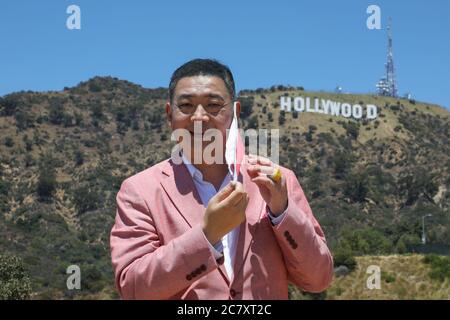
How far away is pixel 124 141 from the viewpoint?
65062 millimetres

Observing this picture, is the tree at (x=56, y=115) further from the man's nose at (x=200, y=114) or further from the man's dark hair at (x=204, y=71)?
the man's nose at (x=200, y=114)

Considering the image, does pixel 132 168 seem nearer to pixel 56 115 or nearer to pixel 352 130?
pixel 56 115

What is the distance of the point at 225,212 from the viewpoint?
8.32 ft

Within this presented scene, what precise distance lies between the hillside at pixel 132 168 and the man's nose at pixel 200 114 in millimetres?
36365

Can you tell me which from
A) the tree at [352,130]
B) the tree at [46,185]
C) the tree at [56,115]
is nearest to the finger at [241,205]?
the tree at [46,185]

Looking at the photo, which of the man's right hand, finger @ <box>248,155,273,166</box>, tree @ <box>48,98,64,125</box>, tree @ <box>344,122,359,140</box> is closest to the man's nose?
finger @ <box>248,155,273,166</box>

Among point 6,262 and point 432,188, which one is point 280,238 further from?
point 432,188

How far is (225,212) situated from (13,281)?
27.7 metres

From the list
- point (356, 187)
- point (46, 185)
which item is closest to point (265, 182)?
point (46, 185)

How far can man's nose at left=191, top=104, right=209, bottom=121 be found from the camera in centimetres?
281

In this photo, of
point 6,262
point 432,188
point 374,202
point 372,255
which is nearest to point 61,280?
point 6,262

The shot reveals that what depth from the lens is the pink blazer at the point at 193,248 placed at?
8.46 ft

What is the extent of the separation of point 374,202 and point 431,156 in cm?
1148
